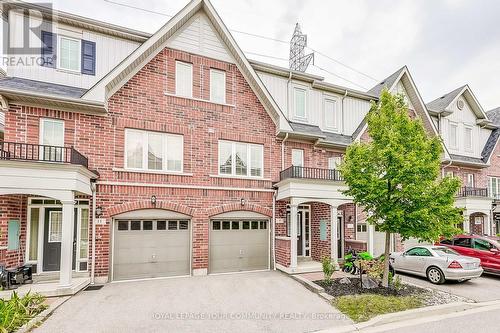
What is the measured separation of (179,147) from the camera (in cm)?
1231

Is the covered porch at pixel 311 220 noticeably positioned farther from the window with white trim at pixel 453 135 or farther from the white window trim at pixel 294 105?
the window with white trim at pixel 453 135

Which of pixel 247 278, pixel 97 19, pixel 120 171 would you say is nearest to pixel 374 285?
pixel 247 278

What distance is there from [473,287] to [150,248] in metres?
12.2

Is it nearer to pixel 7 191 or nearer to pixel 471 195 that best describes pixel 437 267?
pixel 471 195

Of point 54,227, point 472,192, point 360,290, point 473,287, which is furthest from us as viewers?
point 472,192

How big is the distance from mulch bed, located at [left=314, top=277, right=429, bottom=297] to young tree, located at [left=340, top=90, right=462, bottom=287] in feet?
1.56

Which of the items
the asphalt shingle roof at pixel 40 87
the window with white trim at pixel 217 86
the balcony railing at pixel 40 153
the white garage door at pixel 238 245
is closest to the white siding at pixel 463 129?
the white garage door at pixel 238 245

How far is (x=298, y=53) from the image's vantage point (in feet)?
72.9

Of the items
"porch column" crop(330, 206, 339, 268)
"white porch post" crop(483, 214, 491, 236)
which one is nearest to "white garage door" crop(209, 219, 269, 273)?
"porch column" crop(330, 206, 339, 268)

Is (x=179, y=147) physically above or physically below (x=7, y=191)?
above

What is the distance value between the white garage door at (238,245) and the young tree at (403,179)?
5.13 meters

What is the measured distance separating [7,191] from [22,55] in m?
5.56

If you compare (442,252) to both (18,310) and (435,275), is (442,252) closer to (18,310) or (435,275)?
(435,275)

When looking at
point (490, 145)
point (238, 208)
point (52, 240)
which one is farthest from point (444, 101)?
point (52, 240)
